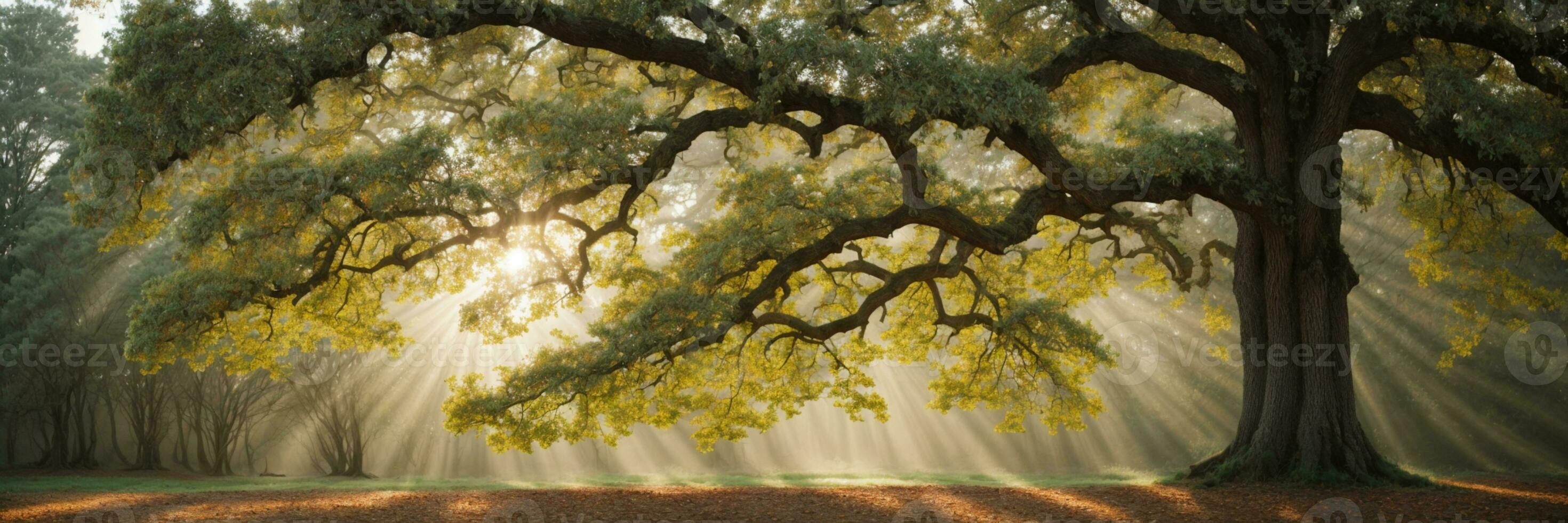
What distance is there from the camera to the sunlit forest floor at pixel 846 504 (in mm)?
8125

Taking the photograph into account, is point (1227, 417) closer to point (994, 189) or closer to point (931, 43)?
point (994, 189)

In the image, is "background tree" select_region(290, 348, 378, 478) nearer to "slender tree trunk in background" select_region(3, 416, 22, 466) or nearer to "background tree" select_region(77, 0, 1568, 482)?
"slender tree trunk in background" select_region(3, 416, 22, 466)

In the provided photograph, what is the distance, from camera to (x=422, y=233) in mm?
9930

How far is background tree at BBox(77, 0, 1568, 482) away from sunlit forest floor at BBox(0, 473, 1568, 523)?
30.4 inches

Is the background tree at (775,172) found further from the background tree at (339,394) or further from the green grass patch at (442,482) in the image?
the background tree at (339,394)

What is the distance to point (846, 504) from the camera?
29.9 ft

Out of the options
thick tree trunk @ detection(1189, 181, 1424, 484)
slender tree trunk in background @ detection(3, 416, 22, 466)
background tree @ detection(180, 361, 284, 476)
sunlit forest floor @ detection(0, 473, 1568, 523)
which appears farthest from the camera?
background tree @ detection(180, 361, 284, 476)

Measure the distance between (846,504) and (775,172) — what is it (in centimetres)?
373

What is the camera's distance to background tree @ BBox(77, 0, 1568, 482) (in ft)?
26.3

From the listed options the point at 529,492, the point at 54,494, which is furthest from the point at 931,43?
the point at 54,494

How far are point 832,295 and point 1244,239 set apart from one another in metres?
4.86

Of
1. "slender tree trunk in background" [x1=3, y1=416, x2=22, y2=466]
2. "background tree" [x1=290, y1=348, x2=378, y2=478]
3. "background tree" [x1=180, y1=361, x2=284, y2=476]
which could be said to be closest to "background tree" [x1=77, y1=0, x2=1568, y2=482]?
"background tree" [x1=290, y1=348, x2=378, y2=478]

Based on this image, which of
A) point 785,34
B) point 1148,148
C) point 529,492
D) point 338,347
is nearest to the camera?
point 785,34

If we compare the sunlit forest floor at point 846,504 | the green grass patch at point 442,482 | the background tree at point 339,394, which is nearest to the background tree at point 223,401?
the background tree at point 339,394
